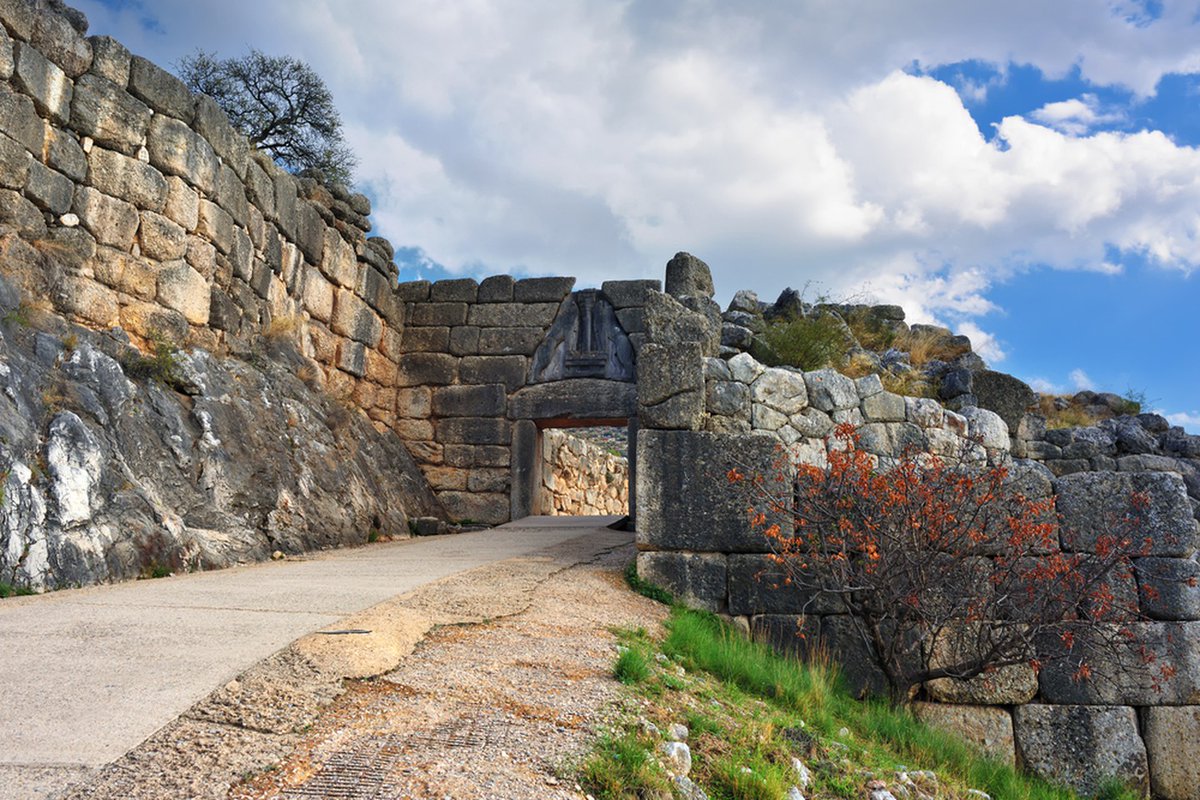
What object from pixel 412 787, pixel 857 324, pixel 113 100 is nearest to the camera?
pixel 412 787

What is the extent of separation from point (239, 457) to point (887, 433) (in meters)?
5.53

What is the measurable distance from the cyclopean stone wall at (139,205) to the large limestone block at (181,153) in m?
0.01

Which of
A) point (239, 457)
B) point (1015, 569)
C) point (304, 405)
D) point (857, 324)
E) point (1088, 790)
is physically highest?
point (857, 324)

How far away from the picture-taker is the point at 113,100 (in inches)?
290

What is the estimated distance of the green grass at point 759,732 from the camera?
9.39ft

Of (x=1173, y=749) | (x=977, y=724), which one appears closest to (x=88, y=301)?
(x=977, y=724)

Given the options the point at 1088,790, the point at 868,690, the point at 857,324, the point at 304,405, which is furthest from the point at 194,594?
the point at 857,324

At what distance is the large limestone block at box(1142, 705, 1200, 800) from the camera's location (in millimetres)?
5230

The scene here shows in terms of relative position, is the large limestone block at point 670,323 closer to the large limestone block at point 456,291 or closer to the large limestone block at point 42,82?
the large limestone block at point 42,82

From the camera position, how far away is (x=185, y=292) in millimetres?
7996

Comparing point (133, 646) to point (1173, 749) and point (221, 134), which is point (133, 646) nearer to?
point (1173, 749)

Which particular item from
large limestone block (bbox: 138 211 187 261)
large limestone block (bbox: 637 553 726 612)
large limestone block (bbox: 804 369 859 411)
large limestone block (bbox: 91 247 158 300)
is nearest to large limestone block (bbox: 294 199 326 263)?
large limestone block (bbox: 138 211 187 261)

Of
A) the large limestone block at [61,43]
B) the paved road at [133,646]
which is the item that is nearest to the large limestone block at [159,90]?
the large limestone block at [61,43]

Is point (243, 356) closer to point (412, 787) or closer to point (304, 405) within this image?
point (304, 405)
